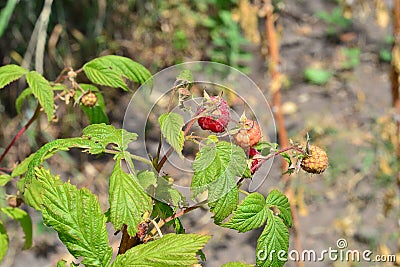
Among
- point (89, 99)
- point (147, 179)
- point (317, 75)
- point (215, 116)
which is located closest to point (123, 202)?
point (147, 179)

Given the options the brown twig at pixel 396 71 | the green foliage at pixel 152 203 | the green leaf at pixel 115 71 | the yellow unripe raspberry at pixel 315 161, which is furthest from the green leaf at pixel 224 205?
the brown twig at pixel 396 71

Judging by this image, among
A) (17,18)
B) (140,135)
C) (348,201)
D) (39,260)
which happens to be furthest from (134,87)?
(140,135)

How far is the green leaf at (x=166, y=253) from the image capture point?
77 cm

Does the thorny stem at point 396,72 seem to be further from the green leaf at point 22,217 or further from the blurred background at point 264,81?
the green leaf at point 22,217

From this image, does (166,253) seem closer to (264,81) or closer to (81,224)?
(81,224)

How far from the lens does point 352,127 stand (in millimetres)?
3111

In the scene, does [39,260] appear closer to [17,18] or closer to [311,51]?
[17,18]

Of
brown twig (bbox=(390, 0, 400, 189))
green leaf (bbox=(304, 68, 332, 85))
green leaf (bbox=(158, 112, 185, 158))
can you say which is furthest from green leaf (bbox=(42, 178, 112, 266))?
green leaf (bbox=(304, 68, 332, 85))

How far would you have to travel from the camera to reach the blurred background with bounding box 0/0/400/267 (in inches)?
100

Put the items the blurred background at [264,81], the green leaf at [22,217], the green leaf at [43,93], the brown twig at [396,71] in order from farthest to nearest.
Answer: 1. the blurred background at [264,81]
2. the brown twig at [396,71]
3. the green leaf at [22,217]
4. the green leaf at [43,93]

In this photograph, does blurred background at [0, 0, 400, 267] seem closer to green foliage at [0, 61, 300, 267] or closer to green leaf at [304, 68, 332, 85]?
green leaf at [304, 68, 332, 85]

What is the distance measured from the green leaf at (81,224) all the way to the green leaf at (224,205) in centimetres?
15

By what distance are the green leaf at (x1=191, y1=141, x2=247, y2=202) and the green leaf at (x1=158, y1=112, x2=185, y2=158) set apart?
0.03m

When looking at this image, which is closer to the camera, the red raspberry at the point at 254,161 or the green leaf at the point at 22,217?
the red raspberry at the point at 254,161
